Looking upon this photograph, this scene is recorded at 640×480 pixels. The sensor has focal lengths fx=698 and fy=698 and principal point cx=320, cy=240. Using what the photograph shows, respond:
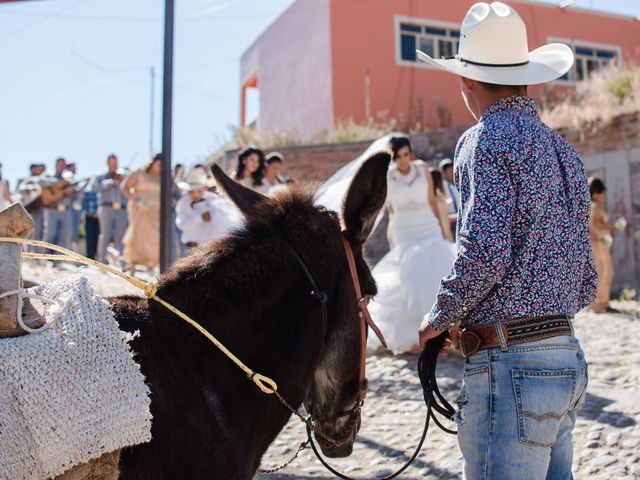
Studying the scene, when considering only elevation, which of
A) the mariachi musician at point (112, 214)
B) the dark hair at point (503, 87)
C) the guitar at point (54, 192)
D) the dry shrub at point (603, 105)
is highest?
the dry shrub at point (603, 105)

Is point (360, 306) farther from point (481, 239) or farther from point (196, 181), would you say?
point (196, 181)

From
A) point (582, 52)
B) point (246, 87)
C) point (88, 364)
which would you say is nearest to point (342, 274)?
point (88, 364)

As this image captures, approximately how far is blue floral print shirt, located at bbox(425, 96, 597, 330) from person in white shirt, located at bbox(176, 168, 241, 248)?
7.22 metres

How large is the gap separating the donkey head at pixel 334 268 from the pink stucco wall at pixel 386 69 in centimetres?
1933

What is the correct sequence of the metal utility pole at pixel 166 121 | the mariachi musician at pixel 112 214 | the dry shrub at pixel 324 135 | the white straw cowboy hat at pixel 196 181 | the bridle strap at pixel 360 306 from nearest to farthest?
the bridle strap at pixel 360 306 < the metal utility pole at pixel 166 121 < the white straw cowboy hat at pixel 196 181 < the mariachi musician at pixel 112 214 < the dry shrub at pixel 324 135

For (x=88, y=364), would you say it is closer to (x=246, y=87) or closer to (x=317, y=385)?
(x=317, y=385)

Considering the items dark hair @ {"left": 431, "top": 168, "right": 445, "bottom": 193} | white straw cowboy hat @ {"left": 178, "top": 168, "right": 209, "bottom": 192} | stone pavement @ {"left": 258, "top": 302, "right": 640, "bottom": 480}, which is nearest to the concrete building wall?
dark hair @ {"left": 431, "top": 168, "right": 445, "bottom": 193}

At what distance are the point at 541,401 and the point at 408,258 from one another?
19.3 feet

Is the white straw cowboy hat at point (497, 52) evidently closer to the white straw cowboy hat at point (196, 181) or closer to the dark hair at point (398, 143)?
the dark hair at point (398, 143)

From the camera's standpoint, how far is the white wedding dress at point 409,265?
777cm

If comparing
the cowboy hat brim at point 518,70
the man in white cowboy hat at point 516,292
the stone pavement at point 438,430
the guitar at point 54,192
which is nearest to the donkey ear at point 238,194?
the man in white cowboy hat at point 516,292

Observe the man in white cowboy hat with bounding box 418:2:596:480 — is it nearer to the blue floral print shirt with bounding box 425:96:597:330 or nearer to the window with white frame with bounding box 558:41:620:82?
the blue floral print shirt with bounding box 425:96:597:330

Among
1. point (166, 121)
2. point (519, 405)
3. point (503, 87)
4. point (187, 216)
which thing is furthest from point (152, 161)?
point (519, 405)

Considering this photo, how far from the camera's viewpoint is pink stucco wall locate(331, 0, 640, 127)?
21844 mm
